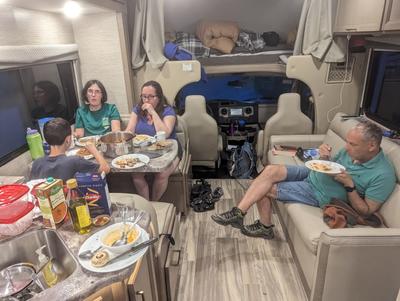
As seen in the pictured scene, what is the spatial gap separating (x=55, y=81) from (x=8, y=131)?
708 mm

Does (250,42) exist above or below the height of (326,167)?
above

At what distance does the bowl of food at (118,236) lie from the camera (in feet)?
3.17

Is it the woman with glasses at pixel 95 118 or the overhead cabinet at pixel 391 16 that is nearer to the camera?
the overhead cabinet at pixel 391 16

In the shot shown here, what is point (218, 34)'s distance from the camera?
11.0ft

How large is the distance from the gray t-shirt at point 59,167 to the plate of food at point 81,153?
1.26ft

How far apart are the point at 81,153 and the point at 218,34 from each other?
7.34 ft

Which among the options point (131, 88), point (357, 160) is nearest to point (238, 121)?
point (131, 88)

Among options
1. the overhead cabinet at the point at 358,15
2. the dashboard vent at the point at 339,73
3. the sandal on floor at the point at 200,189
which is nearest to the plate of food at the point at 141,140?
the sandal on floor at the point at 200,189

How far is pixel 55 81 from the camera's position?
2.45 m

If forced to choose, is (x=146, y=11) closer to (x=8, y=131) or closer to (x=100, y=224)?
Answer: (x=8, y=131)

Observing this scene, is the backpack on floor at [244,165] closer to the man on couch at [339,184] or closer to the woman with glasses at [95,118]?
the man on couch at [339,184]

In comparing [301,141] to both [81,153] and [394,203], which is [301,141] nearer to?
[394,203]

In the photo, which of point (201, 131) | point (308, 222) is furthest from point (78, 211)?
point (201, 131)

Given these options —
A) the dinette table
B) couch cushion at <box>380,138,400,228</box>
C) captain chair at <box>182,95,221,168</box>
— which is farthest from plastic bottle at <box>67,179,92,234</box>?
captain chair at <box>182,95,221,168</box>
